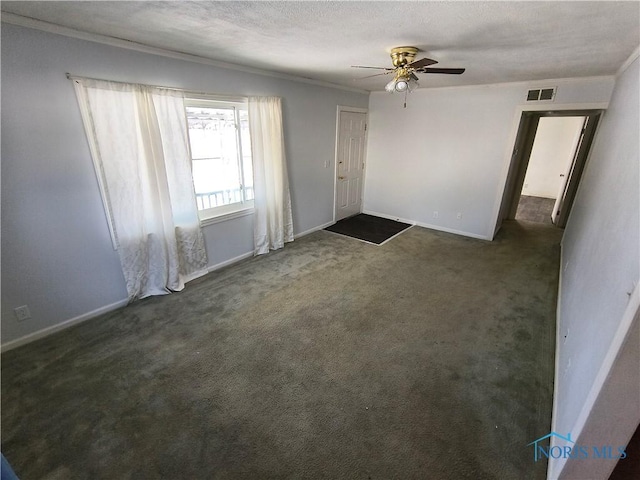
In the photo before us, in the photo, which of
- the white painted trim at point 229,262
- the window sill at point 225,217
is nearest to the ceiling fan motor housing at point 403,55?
the window sill at point 225,217

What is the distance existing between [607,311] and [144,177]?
11.6ft

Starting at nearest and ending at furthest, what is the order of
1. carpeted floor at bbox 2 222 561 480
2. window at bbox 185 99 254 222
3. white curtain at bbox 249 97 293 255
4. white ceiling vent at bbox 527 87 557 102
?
carpeted floor at bbox 2 222 561 480, window at bbox 185 99 254 222, white curtain at bbox 249 97 293 255, white ceiling vent at bbox 527 87 557 102

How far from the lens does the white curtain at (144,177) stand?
2.56 m

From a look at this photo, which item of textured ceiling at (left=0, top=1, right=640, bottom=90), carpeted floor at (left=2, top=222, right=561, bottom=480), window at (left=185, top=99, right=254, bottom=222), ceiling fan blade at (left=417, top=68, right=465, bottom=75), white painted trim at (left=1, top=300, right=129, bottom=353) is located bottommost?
carpeted floor at (left=2, top=222, right=561, bottom=480)

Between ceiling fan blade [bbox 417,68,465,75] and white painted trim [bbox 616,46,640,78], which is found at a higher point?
white painted trim [bbox 616,46,640,78]

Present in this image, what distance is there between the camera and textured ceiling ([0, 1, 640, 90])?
1.71m

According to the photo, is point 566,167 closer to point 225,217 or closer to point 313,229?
point 313,229

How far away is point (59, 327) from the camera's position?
2.65 metres

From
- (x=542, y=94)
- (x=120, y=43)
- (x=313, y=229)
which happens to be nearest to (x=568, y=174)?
(x=542, y=94)

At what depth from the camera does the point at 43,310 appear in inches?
100

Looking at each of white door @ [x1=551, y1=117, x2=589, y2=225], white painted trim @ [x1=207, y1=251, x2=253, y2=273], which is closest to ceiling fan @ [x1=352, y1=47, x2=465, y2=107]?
white painted trim @ [x1=207, y1=251, x2=253, y2=273]

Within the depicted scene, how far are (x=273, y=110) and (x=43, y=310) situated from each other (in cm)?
317

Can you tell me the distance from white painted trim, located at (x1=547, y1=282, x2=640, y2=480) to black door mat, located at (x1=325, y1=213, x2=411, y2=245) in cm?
350

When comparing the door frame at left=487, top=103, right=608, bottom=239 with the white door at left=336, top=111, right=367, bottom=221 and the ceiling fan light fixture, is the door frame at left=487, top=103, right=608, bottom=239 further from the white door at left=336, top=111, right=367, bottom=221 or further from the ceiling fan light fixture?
the ceiling fan light fixture
